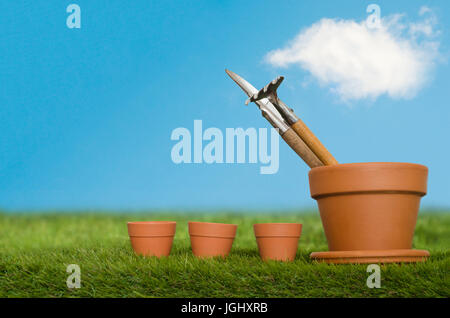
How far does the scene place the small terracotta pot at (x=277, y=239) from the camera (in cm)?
191

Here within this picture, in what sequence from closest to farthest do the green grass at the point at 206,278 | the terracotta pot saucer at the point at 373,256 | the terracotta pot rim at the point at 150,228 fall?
the green grass at the point at 206,278 < the terracotta pot saucer at the point at 373,256 < the terracotta pot rim at the point at 150,228

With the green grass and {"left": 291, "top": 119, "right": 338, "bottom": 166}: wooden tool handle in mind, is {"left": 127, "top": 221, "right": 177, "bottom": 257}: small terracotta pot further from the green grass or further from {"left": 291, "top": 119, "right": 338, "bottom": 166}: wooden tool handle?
{"left": 291, "top": 119, "right": 338, "bottom": 166}: wooden tool handle

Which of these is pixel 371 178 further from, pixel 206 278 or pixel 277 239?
pixel 206 278

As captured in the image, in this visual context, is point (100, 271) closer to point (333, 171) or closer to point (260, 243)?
point (260, 243)

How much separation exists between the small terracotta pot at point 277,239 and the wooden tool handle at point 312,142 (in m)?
0.36

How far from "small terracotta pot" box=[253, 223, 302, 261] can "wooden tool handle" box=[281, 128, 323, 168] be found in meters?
0.35
